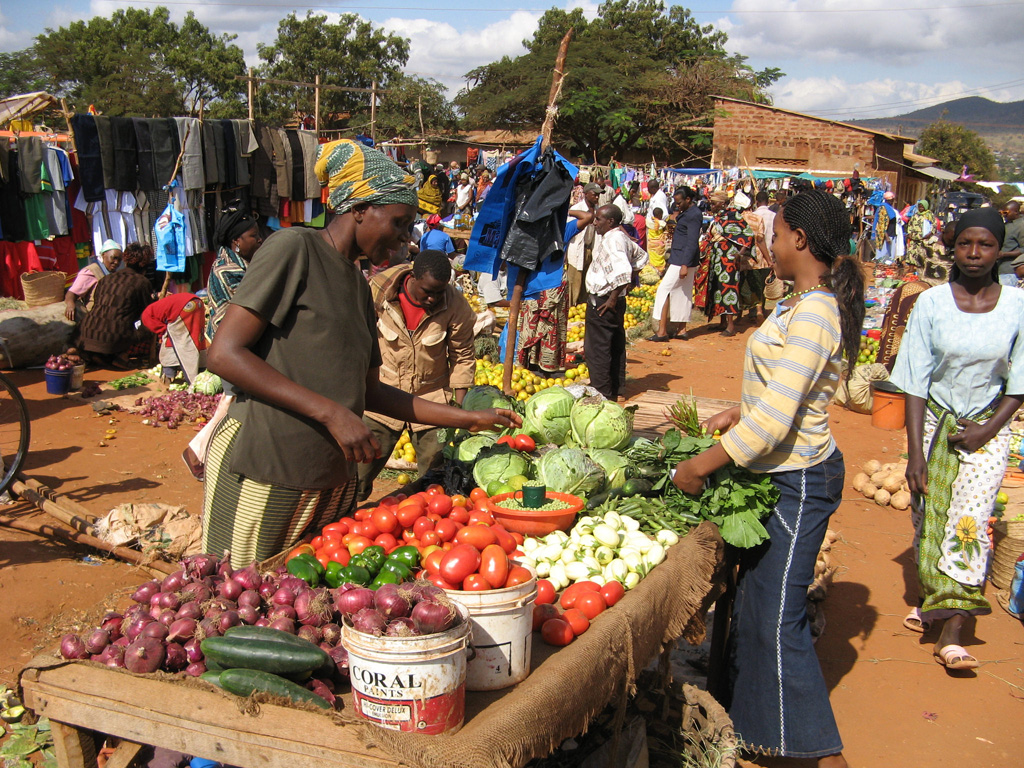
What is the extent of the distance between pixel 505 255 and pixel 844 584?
353cm

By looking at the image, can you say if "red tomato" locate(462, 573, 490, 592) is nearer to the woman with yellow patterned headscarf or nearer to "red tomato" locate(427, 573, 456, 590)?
"red tomato" locate(427, 573, 456, 590)

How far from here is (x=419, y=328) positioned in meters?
4.57

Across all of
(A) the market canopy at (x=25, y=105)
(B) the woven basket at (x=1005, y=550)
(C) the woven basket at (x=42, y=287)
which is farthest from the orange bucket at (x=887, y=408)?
(A) the market canopy at (x=25, y=105)

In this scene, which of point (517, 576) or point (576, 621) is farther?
point (576, 621)

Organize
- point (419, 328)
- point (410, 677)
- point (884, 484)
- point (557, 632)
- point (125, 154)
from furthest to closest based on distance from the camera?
Answer: point (125, 154) → point (884, 484) → point (419, 328) → point (557, 632) → point (410, 677)

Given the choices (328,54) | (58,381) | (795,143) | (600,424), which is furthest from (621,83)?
(600,424)

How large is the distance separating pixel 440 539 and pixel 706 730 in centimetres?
144

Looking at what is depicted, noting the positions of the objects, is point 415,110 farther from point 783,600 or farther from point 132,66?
point 783,600

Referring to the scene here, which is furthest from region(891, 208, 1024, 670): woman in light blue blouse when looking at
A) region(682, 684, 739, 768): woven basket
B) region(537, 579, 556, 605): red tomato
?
region(537, 579, 556, 605): red tomato

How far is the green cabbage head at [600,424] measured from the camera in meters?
3.65

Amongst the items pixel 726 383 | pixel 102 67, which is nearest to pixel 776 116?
pixel 726 383

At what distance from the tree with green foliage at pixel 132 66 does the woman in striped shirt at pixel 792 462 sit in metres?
39.8

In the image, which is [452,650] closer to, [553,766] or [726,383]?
[553,766]

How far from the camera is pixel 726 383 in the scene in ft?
32.5
